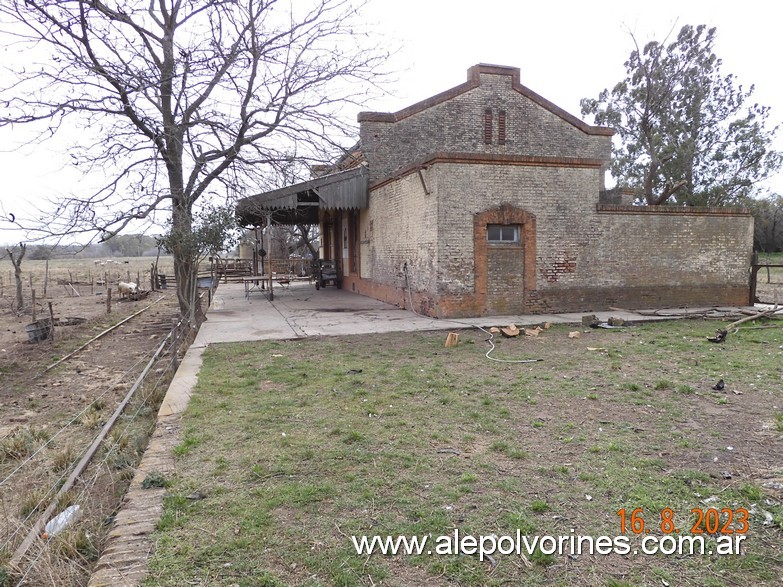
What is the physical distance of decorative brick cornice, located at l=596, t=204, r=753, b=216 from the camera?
1188 cm

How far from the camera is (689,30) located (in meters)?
34.7

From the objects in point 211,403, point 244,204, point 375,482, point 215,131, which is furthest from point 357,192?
point 375,482

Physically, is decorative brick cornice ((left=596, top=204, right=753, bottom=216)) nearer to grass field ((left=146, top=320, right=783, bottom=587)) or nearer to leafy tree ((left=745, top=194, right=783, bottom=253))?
grass field ((left=146, top=320, right=783, bottom=587))

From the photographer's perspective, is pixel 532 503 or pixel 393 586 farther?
pixel 532 503

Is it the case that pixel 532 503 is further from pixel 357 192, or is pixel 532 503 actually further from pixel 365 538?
pixel 357 192

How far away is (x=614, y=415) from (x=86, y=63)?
10811 millimetres

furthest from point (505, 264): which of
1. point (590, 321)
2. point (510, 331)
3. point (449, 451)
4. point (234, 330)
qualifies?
point (449, 451)

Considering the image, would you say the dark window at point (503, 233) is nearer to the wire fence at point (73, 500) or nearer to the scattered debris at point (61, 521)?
the wire fence at point (73, 500)

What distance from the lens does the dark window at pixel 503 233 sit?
11.4m

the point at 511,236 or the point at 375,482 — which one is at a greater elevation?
the point at 511,236

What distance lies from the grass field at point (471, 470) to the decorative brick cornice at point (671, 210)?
5.93 meters

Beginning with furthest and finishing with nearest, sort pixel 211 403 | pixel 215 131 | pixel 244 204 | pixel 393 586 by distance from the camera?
pixel 244 204 < pixel 215 131 < pixel 211 403 < pixel 393 586

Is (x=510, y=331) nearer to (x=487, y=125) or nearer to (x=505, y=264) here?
(x=505, y=264)

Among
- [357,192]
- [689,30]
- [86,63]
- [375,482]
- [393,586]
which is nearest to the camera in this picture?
[393,586]
